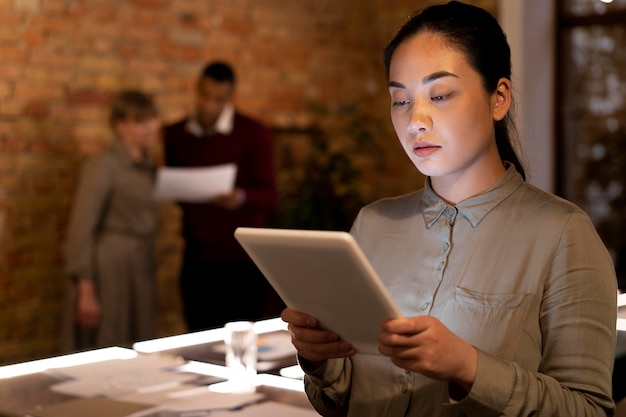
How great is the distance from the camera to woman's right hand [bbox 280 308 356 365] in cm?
146

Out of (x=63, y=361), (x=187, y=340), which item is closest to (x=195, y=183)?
(x=187, y=340)

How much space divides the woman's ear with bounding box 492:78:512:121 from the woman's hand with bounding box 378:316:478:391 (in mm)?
423

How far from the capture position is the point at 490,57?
1.48 meters

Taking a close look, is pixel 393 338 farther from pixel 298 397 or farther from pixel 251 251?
pixel 298 397

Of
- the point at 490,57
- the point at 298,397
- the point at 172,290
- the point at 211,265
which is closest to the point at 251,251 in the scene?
the point at 490,57

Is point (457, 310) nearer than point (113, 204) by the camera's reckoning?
Yes

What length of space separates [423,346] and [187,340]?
4.87 ft

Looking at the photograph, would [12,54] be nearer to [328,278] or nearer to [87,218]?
[87,218]

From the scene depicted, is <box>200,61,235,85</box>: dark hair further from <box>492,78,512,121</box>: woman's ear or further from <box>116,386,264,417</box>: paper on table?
<box>492,78,512,121</box>: woman's ear

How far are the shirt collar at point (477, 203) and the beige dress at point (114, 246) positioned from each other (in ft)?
10.2

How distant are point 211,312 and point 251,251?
3.18 meters

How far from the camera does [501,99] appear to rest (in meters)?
1.52

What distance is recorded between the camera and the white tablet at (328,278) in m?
1.25

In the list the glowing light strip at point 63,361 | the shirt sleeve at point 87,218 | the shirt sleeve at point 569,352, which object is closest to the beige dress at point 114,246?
the shirt sleeve at point 87,218
